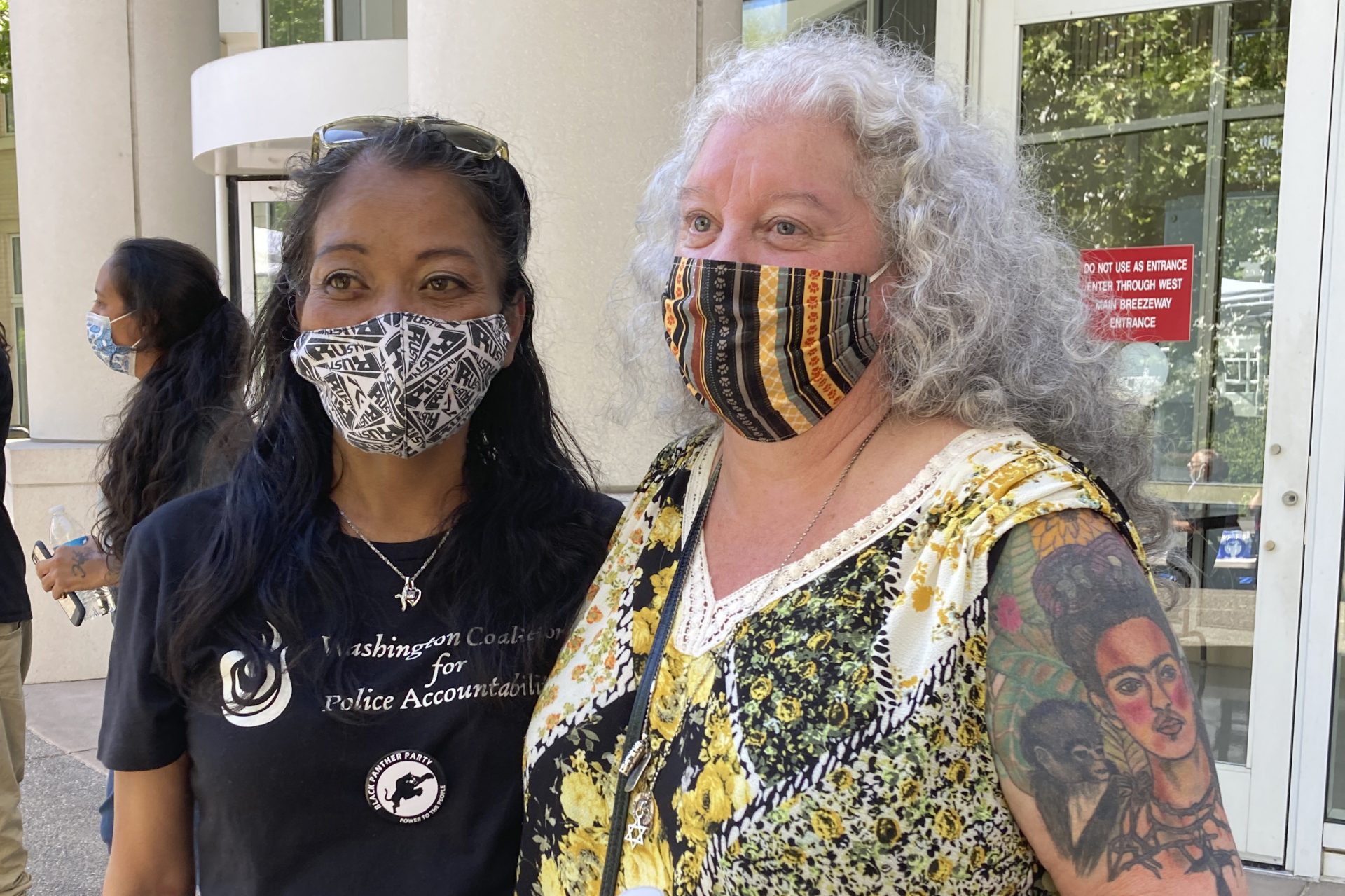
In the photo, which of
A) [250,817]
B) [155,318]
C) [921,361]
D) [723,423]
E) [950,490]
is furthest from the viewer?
[155,318]

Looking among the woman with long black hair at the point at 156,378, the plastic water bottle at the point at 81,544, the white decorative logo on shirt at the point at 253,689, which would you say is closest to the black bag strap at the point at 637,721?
the white decorative logo on shirt at the point at 253,689

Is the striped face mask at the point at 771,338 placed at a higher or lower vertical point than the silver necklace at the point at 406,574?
higher

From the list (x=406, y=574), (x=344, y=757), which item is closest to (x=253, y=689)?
(x=344, y=757)

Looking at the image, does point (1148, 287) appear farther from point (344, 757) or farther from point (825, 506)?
point (344, 757)

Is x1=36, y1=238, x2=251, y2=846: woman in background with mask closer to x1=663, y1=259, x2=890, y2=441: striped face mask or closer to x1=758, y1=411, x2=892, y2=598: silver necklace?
x1=663, y1=259, x2=890, y2=441: striped face mask

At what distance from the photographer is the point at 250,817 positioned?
1496mm

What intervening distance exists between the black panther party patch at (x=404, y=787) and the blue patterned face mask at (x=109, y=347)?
2.47 metres

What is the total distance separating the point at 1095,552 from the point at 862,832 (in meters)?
0.40

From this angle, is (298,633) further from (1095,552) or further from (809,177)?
(1095,552)

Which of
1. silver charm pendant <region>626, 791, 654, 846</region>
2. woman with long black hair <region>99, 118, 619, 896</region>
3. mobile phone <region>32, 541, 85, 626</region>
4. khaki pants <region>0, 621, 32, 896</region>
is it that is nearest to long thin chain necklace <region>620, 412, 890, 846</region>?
silver charm pendant <region>626, 791, 654, 846</region>

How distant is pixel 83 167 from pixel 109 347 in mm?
3955

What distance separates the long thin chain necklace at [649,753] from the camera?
1359 millimetres

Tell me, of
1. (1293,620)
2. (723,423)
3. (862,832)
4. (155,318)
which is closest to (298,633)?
(723,423)

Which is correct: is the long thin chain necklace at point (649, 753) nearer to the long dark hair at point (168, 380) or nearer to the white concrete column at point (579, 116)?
the long dark hair at point (168, 380)
